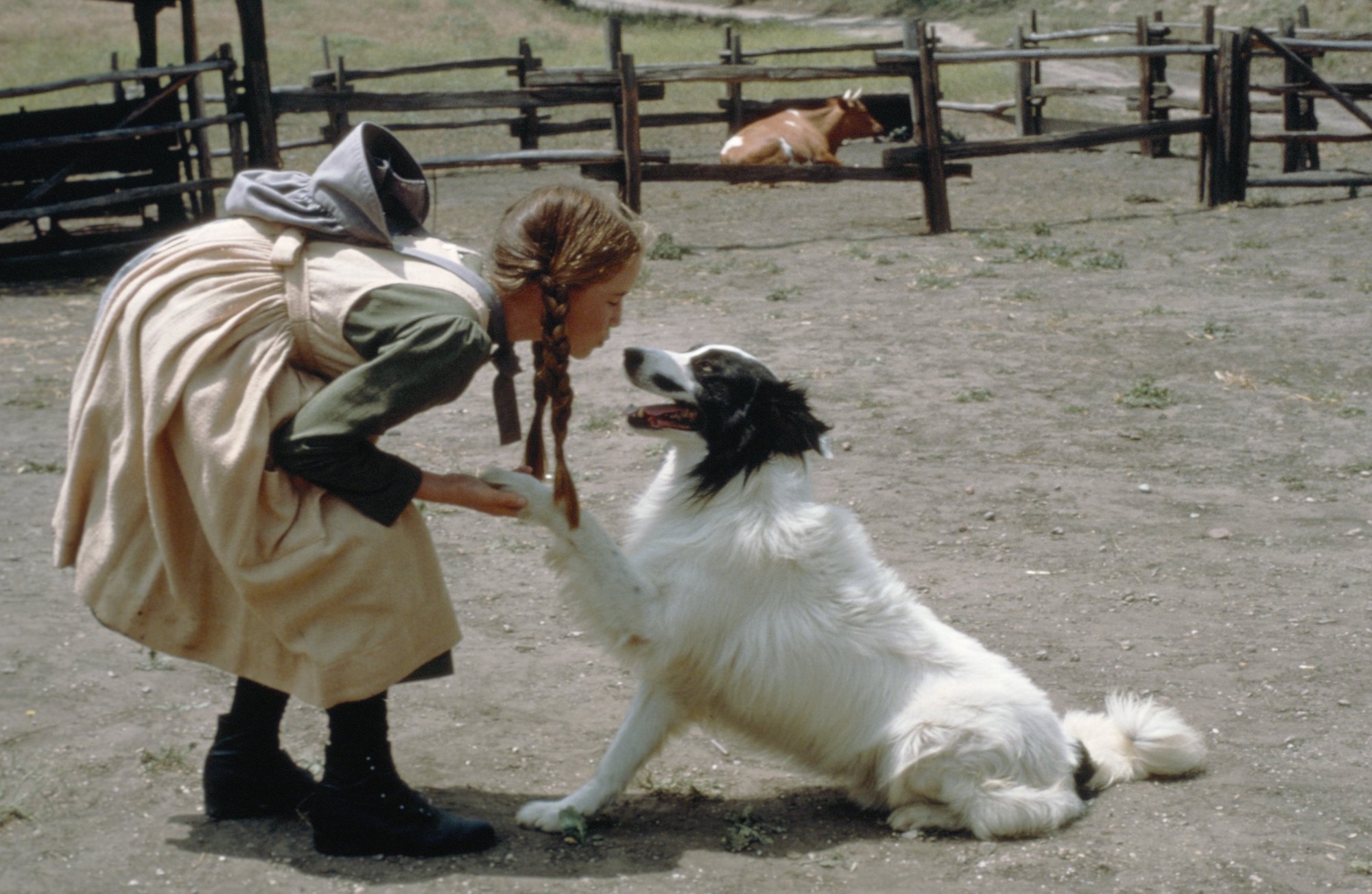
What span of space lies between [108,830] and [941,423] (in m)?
4.54

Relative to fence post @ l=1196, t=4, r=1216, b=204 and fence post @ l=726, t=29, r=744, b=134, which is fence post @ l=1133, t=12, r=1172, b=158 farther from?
fence post @ l=726, t=29, r=744, b=134

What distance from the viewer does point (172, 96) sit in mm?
13812

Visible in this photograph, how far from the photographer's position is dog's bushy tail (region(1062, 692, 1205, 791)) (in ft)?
11.5

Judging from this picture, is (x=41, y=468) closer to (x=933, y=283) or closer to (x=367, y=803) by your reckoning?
(x=367, y=803)

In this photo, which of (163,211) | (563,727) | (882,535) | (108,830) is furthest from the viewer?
(163,211)

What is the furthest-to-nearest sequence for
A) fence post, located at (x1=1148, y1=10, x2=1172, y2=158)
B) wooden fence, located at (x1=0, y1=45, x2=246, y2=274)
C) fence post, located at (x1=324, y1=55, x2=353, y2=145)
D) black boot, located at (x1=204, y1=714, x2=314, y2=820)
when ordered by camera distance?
1. fence post, located at (x1=1148, y1=10, x2=1172, y2=158)
2. fence post, located at (x1=324, y1=55, x2=353, y2=145)
3. wooden fence, located at (x1=0, y1=45, x2=246, y2=274)
4. black boot, located at (x1=204, y1=714, x2=314, y2=820)

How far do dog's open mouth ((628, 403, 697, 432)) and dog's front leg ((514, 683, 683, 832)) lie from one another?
0.64m

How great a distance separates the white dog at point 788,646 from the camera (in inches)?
129

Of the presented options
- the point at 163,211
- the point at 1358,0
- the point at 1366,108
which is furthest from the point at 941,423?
the point at 1358,0

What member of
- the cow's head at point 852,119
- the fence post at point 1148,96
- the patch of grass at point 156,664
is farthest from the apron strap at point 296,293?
the fence post at point 1148,96

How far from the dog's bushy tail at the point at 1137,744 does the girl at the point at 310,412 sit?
1.63 metres

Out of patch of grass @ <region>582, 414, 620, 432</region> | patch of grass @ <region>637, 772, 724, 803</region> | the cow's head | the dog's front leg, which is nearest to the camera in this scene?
the dog's front leg

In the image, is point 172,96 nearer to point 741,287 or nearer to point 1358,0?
point 741,287

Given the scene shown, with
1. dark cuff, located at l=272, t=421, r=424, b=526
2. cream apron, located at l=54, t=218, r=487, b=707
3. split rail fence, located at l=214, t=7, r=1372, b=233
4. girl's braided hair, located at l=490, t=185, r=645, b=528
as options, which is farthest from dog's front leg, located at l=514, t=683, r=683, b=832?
split rail fence, located at l=214, t=7, r=1372, b=233
